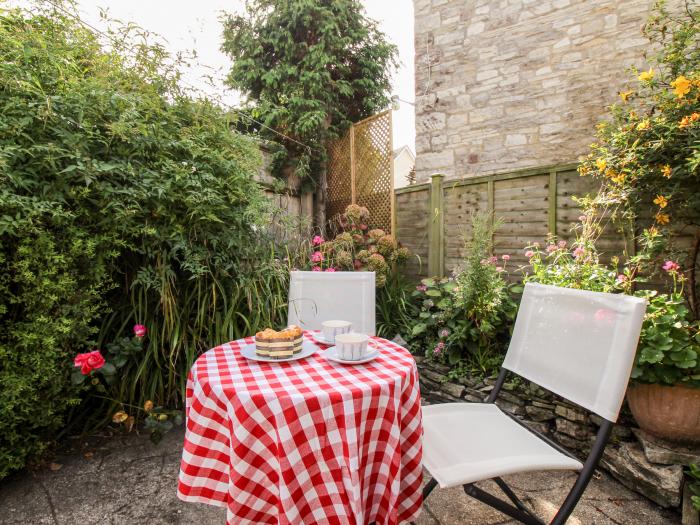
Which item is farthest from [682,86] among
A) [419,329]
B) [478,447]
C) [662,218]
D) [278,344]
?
[278,344]

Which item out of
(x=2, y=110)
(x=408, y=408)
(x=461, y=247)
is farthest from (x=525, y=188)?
(x=2, y=110)

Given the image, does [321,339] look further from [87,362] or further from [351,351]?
[87,362]

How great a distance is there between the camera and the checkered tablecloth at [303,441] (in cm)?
93

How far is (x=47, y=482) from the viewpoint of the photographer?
164 centimetres

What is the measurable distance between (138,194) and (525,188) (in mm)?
2804

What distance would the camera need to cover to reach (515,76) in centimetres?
426

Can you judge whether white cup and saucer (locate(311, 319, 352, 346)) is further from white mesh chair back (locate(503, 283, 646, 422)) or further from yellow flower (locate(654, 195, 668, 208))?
yellow flower (locate(654, 195, 668, 208))

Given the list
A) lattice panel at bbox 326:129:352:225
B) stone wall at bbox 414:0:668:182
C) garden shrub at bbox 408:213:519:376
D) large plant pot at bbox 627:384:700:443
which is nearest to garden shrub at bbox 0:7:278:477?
garden shrub at bbox 408:213:519:376

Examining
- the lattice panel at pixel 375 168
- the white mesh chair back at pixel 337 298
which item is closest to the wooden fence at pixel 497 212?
the lattice panel at pixel 375 168

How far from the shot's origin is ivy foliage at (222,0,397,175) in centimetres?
445

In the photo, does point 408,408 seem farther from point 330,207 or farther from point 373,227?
point 330,207

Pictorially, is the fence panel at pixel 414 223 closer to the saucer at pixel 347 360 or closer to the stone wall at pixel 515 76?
the stone wall at pixel 515 76

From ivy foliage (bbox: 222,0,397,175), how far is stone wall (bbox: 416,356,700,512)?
10.5ft

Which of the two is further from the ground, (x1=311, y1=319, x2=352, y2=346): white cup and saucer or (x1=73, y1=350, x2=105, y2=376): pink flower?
(x1=311, y1=319, x2=352, y2=346): white cup and saucer
